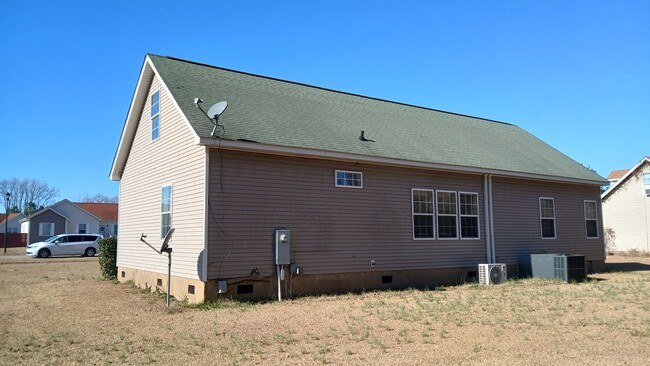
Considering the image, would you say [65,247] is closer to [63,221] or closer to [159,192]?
[63,221]

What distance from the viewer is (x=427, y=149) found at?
51.1 ft

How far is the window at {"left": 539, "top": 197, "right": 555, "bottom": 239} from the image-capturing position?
58.0ft

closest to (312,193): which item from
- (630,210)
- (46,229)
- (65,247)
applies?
(65,247)

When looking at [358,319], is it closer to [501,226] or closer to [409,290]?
[409,290]

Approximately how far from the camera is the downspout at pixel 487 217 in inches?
628

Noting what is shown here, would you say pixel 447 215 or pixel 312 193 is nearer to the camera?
pixel 312 193

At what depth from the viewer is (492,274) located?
1491cm

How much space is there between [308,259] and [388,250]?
2.57 metres

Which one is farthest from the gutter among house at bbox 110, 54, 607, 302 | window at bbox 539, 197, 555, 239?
window at bbox 539, 197, 555, 239

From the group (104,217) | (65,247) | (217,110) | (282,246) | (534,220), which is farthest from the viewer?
(104,217)

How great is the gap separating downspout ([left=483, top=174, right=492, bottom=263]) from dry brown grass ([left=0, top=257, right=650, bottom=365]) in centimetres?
299

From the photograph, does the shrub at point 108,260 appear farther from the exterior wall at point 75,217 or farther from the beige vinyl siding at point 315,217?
the exterior wall at point 75,217

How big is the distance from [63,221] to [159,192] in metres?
42.2

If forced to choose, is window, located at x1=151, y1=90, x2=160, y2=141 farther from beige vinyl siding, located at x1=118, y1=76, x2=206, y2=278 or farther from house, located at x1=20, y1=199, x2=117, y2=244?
house, located at x1=20, y1=199, x2=117, y2=244
